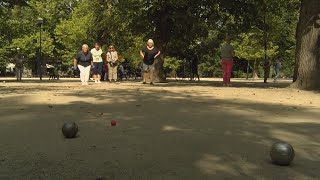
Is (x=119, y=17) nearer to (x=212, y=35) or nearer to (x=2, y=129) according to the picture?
(x=2, y=129)

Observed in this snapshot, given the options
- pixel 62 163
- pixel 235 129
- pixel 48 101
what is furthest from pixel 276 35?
pixel 62 163

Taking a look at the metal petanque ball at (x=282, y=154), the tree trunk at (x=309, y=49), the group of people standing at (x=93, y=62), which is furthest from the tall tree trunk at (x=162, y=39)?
the metal petanque ball at (x=282, y=154)

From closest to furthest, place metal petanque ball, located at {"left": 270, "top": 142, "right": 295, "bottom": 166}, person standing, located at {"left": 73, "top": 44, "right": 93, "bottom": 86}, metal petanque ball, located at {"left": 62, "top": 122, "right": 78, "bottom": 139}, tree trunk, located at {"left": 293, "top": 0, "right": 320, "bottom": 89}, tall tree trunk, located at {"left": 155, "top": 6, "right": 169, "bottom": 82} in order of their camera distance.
Answer: 1. metal petanque ball, located at {"left": 270, "top": 142, "right": 295, "bottom": 166}
2. metal petanque ball, located at {"left": 62, "top": 122, "right": 78, "bottom": 139}
3. tree trunk, located at {"left": 293, "top": 0, "right": 320, "bottom": 89}
4. person standing, located at {"left": 73, "top": 44, "right": 93, "bottom": 86}
5. tall tree trunk, located at {"left": 155, "top": 6, "right": 169, "bottom": 82}

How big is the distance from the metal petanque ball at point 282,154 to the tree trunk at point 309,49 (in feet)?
39.0

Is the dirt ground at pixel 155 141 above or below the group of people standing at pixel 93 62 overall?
below

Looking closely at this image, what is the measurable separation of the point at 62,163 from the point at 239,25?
72.9 feet

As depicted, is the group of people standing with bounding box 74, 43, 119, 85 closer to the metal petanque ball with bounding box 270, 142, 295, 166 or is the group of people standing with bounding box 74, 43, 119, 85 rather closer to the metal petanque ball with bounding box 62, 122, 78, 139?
the metal petanque ball with bounding box 62, 122, 78, 139

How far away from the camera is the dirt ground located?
4.80 meters

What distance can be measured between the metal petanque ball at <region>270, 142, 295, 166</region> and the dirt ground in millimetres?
77

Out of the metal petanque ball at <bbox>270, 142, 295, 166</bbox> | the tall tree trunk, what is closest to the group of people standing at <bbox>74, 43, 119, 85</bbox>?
the tall tree trunk

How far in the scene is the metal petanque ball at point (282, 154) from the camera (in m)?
5.00

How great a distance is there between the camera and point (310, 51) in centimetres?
1638

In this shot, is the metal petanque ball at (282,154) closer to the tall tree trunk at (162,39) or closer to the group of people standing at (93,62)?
the group of people standing at (93,62)

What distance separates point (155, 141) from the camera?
637cm
